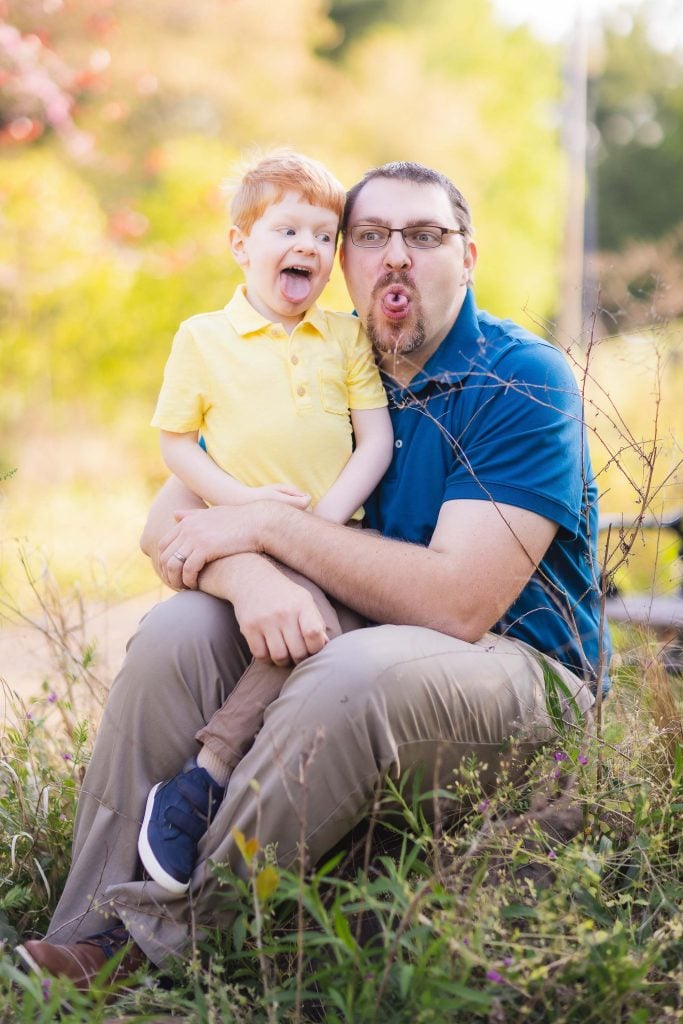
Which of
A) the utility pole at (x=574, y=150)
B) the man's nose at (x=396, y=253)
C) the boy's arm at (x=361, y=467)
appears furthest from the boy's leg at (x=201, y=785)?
Answer: the utility pole at (x=574, y=150)

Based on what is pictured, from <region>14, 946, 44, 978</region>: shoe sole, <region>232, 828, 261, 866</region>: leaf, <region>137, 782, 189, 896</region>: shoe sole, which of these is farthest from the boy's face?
<region>14, 946, 44, 978</region>: shoe sole

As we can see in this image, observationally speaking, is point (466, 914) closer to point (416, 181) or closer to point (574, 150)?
point (416, 181)

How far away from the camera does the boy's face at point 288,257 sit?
2.91 m

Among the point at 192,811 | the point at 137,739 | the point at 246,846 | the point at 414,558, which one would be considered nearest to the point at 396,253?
the point at 414,558

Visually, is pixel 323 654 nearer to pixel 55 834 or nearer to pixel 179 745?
pixel 179 745

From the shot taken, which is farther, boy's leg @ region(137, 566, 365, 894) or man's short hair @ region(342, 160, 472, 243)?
man's short hair @ region(342, 160, 472, 243)

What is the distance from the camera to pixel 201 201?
31.9ft

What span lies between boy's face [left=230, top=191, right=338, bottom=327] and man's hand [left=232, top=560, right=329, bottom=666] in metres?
0.90

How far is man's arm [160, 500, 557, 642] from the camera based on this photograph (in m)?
2.50

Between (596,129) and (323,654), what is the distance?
121 feet

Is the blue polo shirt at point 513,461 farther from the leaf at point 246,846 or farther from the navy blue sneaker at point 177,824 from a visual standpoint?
the leaf at point 246,846

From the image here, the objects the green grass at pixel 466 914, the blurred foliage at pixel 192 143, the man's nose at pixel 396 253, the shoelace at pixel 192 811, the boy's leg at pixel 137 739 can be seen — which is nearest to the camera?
the green grass at pixel 466 914

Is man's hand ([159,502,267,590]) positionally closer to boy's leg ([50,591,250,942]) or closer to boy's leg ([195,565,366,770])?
boy's leg ([50,591,250,942])

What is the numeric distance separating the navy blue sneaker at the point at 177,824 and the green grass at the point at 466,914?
114mm
